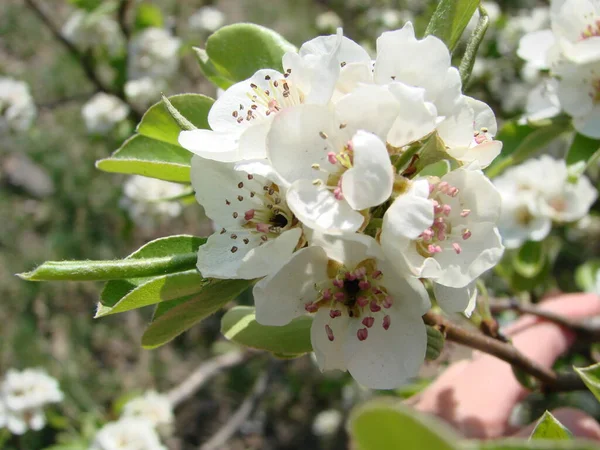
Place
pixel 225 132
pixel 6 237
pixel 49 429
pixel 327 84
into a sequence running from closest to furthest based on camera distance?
1. pixel 327 84
2. pixel 225 132
3. pixel 49 429
4. pixel 6 237

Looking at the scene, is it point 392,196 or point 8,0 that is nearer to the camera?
point 392,196

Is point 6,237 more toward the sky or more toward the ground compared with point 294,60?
A: more toward the ground

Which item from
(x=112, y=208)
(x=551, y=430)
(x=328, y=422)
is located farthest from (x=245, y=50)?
(x=112, y=208)

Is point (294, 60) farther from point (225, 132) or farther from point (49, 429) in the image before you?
point (49, 429)

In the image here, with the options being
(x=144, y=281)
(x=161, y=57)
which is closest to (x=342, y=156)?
(x=144, y=281)

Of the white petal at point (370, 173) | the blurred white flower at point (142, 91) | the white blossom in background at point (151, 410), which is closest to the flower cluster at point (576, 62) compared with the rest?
the white petal at point (370, 173)

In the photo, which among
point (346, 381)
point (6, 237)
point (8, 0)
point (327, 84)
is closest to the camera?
point (327, 84)

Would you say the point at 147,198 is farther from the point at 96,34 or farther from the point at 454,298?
the point at 454,298

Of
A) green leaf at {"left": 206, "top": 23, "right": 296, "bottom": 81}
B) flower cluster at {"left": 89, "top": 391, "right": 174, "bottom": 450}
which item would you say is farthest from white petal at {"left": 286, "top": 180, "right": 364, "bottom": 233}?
flower cluster at {"left": 89, "top": 391, "right": 174, "bottom": 450}
